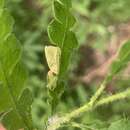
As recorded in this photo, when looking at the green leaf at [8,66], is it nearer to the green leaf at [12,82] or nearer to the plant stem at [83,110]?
the green leaf at [12,82]

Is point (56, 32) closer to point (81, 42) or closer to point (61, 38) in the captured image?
point (61, 38)

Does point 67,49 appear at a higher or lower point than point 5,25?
lower

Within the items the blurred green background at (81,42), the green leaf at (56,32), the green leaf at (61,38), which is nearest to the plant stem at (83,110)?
the green leaf at (61,38)

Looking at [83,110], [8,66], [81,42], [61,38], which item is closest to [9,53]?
[8,66]

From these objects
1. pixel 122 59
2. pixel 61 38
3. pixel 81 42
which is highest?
pixel 61 38

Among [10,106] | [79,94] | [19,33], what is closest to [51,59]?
[10,106]

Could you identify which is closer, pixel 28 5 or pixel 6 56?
pixel 6 56

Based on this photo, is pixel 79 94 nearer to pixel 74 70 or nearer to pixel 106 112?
pixel 106 112
